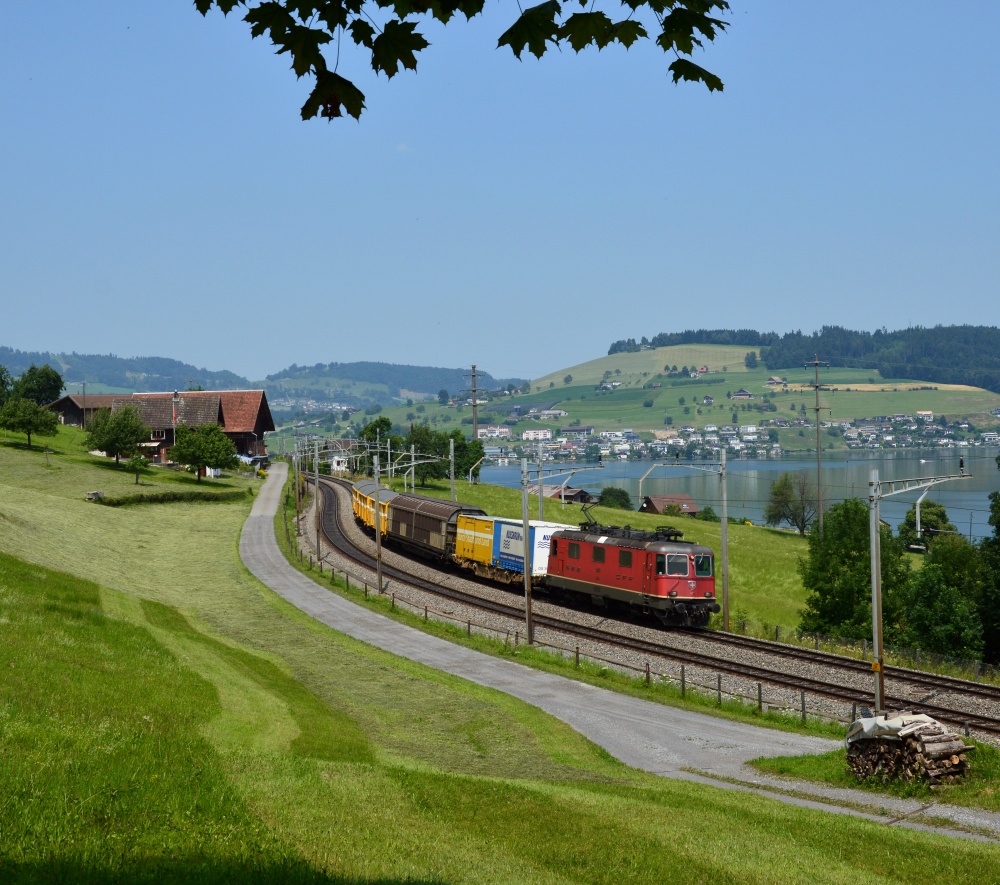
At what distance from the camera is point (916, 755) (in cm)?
2141

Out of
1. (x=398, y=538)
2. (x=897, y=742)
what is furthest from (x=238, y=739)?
(x=398, y=538)

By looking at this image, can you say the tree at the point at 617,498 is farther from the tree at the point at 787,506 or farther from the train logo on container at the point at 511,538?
the train logo on container at the point at 511,538

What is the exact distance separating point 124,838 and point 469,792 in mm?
6712

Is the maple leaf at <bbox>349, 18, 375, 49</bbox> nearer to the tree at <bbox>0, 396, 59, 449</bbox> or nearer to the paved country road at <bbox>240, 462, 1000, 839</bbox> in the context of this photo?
the paved country road at <bbox>240, 462, 1000, 839</bbox>

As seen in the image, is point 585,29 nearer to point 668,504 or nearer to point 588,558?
point 588,558

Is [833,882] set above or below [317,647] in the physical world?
above

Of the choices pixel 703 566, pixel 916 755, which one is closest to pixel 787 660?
pixel 703 566

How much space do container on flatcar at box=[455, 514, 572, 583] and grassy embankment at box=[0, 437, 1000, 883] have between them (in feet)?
66.3

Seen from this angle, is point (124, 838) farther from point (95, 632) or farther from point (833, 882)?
point (95, 632)

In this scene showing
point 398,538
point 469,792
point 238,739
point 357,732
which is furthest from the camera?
point 398,538

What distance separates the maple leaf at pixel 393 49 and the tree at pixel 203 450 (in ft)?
345

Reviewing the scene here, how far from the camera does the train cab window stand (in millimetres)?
45406

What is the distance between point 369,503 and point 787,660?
49257mm

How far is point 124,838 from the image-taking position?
10.7m
